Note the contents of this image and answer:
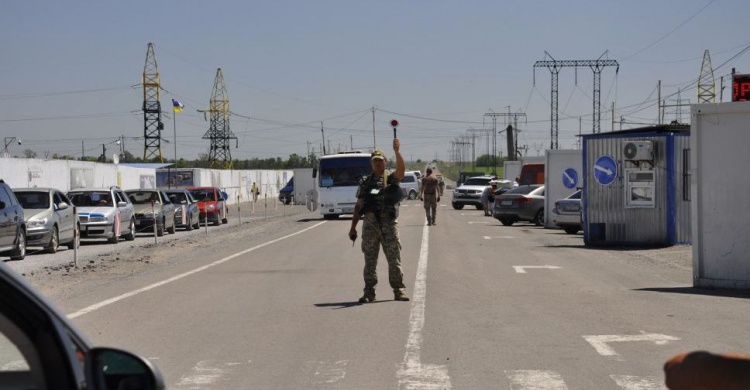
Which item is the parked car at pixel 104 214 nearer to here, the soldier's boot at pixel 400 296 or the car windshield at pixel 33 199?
the car windshield at pixel 33 199

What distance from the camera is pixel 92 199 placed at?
3206cm

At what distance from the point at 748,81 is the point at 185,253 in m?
13.9

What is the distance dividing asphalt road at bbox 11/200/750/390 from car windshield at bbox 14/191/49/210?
5.39 metres

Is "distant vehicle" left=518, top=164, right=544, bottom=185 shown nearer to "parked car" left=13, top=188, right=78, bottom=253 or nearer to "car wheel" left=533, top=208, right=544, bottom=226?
"car wheel" left=533, top=208, right=544, bottom=226

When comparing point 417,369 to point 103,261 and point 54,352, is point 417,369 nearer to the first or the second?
A: point 54,352

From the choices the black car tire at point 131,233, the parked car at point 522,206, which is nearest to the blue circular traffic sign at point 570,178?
the parked car at point 522,206

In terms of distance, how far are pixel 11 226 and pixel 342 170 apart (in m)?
Answer: 23.5

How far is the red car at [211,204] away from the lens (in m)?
43.5

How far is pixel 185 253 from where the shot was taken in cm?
2566

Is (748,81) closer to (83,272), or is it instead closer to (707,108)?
(707,108)

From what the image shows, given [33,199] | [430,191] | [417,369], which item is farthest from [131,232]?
[417,369]

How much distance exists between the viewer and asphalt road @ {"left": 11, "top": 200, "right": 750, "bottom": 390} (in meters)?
8.78

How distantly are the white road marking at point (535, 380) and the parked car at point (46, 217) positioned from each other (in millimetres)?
18245

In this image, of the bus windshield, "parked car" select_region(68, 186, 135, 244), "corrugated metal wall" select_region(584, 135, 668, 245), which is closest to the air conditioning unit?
"corrugated metal wall" select_region(584, 135, 668, 245)
